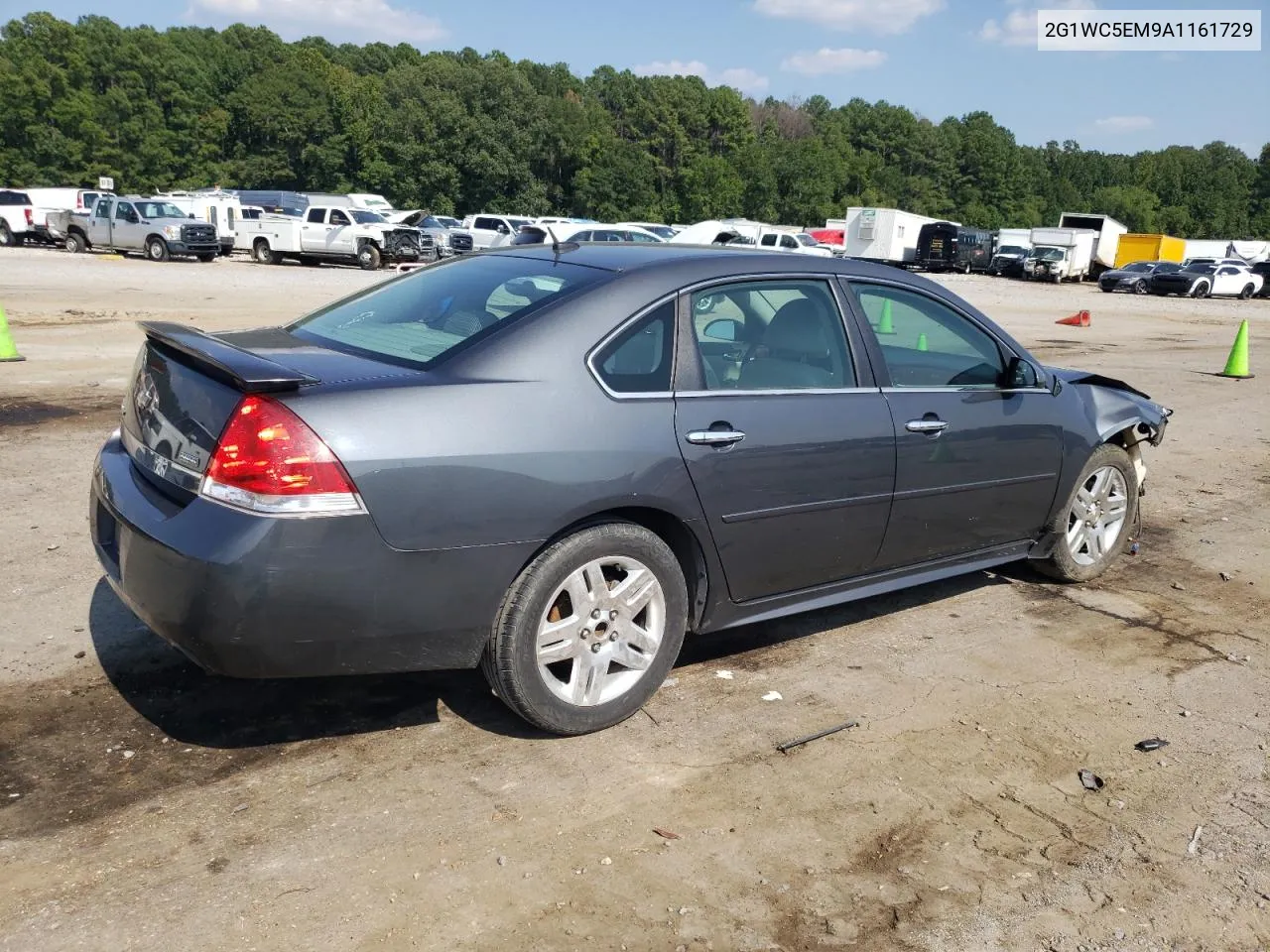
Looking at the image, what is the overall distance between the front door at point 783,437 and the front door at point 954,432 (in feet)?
0.49

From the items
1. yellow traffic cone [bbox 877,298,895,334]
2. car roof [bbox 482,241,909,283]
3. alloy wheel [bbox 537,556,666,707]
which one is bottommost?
alloy wheel [bbox 537,556,666,707]

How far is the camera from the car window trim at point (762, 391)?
392cm

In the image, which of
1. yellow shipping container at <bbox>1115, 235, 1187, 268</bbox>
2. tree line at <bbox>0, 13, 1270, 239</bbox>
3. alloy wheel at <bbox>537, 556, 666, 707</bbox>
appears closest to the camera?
alloy wheel at <bbox>537, 556, 666, 707</bbox>

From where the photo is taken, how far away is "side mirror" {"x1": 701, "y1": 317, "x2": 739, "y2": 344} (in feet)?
13.4

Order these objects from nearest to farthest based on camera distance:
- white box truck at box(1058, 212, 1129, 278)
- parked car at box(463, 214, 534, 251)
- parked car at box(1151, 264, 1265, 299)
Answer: parked car at box(463, 214, 534, 251) < parked car at box(1151, 264, 1265, 299) < white box truck at box(1058, 212, 1129, 278)

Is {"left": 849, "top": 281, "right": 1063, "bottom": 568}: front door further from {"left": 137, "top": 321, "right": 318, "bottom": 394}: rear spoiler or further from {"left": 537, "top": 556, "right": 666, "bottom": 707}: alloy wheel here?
{"left": 137, "top": 321, "right": 318, "bottom": 394}: rear spoiler

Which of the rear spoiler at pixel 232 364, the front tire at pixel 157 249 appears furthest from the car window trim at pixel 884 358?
the front tire at pixel 157 249

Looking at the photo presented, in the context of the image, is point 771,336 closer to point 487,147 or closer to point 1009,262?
point 1009,262

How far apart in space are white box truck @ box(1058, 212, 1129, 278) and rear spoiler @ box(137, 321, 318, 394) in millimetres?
57107

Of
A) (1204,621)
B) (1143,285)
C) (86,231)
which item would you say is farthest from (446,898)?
(1143,285)

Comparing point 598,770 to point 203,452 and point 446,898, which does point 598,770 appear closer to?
point 446,898

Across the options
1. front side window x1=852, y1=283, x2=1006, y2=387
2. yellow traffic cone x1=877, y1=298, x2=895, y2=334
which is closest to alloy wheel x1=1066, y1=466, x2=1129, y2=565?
front side window x1=852, y1=283, x2=1006, y2=387

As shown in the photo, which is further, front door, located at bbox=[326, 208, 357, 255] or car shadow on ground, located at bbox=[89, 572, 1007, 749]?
front door, located at bbox=[326, 208, 357, 255]

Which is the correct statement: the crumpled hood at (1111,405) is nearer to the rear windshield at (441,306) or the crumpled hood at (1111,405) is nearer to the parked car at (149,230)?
the rear windshield at (441,306)
